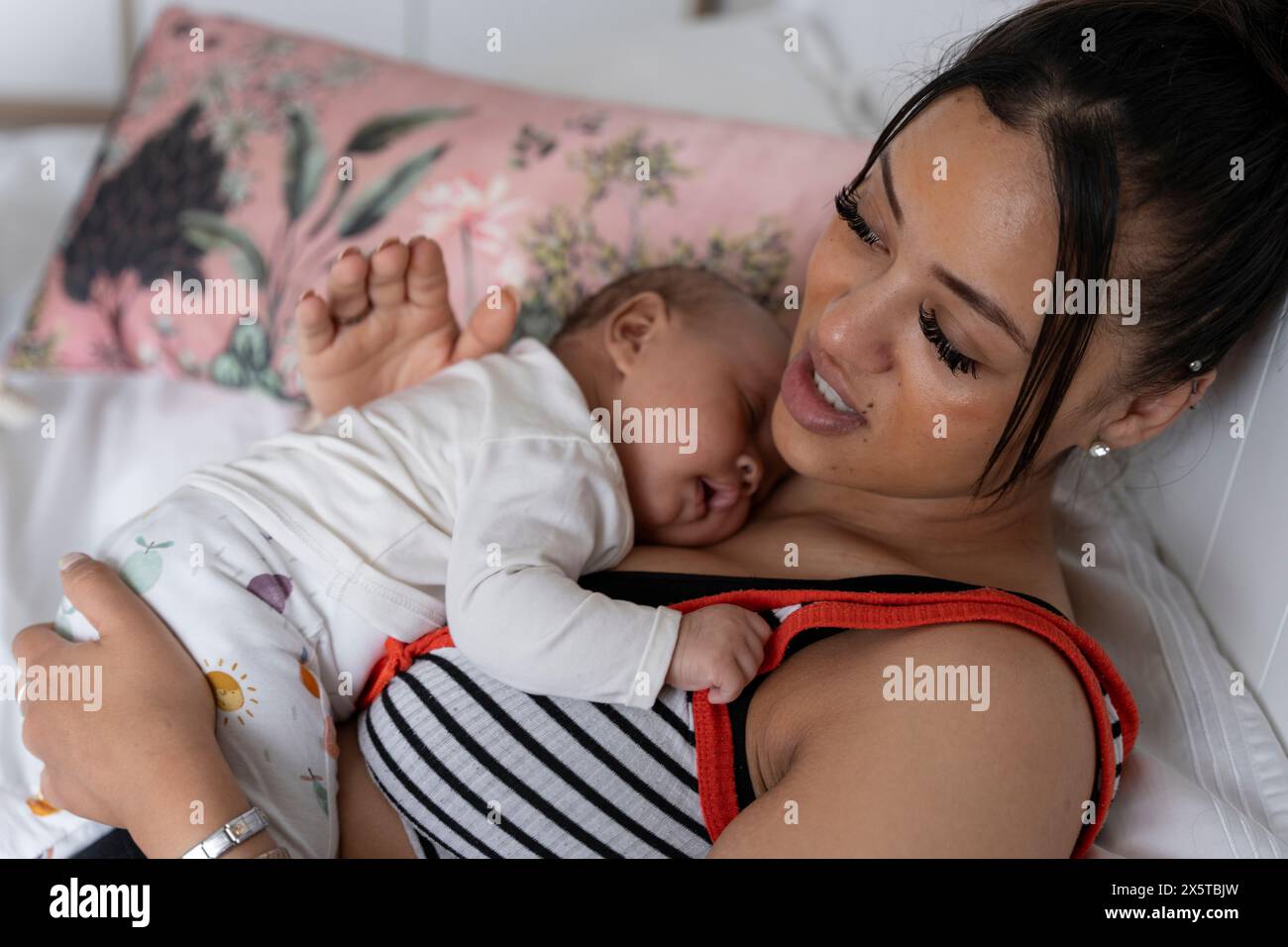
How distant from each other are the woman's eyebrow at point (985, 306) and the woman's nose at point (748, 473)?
319mm

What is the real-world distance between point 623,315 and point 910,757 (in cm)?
55

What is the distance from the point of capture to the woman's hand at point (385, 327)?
1167 mm

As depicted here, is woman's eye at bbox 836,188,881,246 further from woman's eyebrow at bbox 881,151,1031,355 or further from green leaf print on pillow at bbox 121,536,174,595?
green leaf print on pillow at bbox 121,536,174,595

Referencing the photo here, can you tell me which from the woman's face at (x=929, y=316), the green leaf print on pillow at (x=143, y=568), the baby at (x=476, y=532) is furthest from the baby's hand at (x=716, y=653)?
the green leaf print on pillow at (x=143, y=568)

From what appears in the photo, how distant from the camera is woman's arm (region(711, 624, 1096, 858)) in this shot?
2.57 ft

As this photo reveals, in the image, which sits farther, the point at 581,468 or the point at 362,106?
the point at 362,106

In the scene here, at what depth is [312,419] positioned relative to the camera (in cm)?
130

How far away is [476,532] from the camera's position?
96cm

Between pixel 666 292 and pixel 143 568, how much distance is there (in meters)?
0.56

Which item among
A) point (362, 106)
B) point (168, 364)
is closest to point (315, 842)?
point (168, 364)

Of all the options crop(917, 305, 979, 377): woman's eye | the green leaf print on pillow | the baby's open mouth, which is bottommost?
the green leaf print on pillow

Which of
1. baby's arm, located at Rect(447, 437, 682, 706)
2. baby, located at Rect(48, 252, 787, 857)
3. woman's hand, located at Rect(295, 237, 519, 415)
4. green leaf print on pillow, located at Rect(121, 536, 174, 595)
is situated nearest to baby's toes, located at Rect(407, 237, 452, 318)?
woman's hand, located at Rect(295, 237, 519, 415)

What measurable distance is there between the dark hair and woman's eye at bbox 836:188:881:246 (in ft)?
0.31
